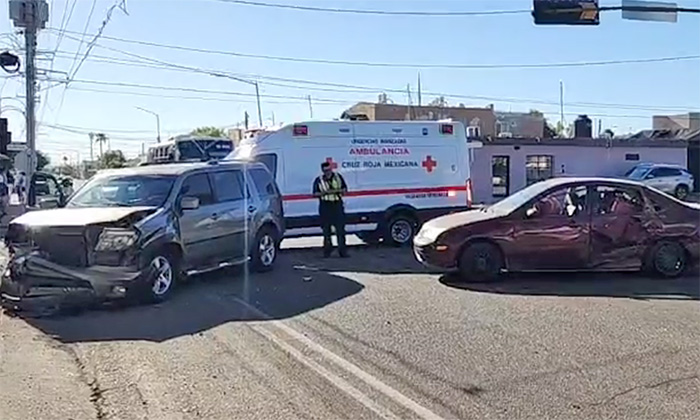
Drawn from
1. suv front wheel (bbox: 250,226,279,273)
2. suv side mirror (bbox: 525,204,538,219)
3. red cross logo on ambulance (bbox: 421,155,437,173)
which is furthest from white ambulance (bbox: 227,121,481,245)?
suv side mirror (bbox: 525,204,538,219)

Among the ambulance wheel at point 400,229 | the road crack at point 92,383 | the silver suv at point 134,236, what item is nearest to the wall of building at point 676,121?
the ambulance wheel at point 400,229

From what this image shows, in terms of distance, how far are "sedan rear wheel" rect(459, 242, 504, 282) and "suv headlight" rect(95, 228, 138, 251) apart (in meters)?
4.61

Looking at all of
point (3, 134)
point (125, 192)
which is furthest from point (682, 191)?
point (125, 192)

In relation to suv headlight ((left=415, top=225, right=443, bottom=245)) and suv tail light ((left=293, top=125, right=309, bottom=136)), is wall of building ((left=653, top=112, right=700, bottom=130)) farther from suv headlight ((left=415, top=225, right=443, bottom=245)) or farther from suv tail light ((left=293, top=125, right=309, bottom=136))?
suv headlight ((left=415, top=225, right=443, bottom=245))

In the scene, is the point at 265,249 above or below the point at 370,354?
above

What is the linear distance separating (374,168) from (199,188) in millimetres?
5927

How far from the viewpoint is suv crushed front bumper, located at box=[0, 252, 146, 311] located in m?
9.76

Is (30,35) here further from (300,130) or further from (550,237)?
(550,237)

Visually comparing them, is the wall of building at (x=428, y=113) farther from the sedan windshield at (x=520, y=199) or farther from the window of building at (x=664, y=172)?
the sedan windshield at (x=520, y=199)

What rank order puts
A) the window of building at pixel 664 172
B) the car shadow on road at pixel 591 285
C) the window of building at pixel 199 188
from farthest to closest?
1. the window of building at pixel 664 172
2. the window of building at pixel 199 188
3. the car shadow on road at pixel 591 285

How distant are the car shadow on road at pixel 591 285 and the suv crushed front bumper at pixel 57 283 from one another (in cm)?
442

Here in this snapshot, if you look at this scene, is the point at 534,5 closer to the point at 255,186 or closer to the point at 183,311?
the point at 255,186

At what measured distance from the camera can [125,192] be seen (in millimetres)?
11266

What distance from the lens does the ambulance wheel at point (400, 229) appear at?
17.1 metres
